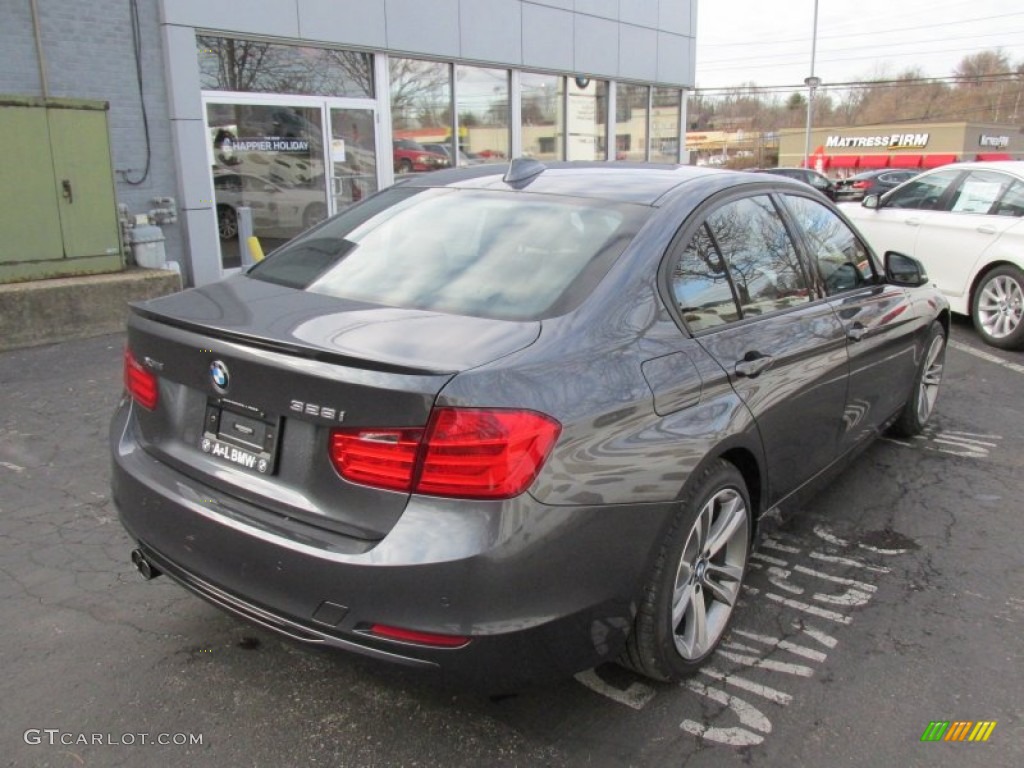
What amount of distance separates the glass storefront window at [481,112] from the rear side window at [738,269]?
34.8ft

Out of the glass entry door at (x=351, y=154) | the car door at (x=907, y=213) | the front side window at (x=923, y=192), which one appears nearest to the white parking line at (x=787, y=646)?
the car door at (x=907, y=213)

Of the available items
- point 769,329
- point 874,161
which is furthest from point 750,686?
point 874,161

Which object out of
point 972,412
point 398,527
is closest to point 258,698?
point 398,527

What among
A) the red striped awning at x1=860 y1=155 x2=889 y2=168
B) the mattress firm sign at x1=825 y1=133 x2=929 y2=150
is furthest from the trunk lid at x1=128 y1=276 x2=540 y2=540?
the mattress firm sign at x1=825 y1=133 x2=929 y2=150

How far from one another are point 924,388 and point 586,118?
12.1 metres

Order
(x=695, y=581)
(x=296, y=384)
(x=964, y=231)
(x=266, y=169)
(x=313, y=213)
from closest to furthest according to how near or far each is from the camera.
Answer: (x=296, y=384) → (x=695, y=581) → (x=964, y=231) → (x=266, y=169) → (x=313, y=213)

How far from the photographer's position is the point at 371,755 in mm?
2373

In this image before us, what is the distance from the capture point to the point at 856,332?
3721 millimetres

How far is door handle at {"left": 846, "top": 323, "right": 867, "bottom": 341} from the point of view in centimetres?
366

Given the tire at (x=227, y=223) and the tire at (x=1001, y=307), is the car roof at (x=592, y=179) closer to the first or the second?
the tire at (x=1001, y=307)

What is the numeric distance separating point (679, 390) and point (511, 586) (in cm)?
85

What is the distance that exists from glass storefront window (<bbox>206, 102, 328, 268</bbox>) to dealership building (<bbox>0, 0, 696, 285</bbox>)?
0.02 meters

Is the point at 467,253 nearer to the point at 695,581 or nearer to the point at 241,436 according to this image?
the point at 241,436

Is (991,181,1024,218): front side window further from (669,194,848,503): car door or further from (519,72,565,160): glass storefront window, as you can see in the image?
(519,72,565,160): glass storefront window
